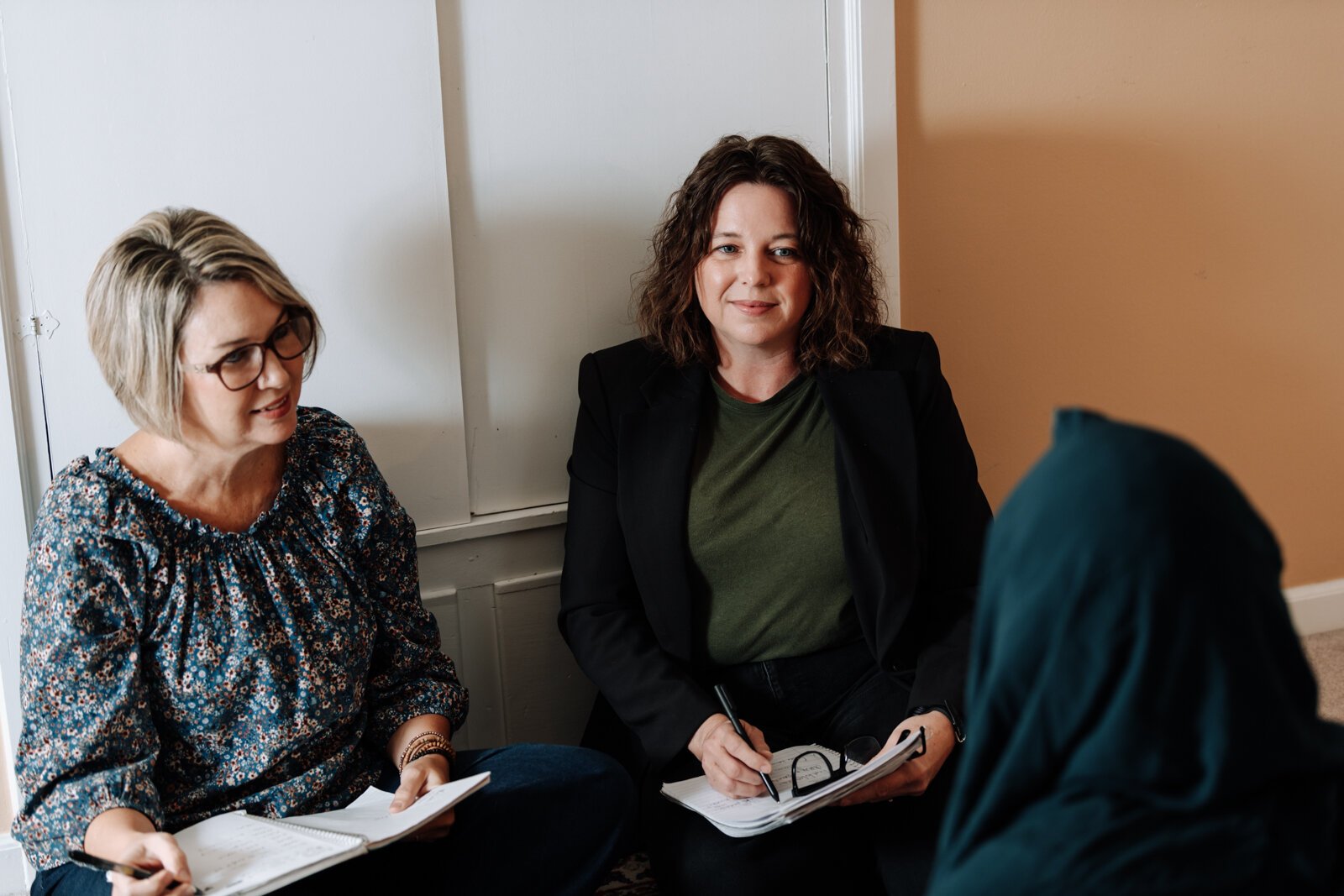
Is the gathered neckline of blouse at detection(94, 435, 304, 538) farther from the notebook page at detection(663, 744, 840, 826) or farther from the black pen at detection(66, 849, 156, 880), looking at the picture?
the notebook page at detection(663, 744, 840, 826)

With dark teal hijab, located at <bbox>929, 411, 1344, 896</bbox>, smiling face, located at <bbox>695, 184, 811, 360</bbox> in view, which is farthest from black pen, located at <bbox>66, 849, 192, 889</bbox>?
smiling face, located at <bbox>695, 184, 811, 360</bbox>

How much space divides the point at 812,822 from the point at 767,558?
1.28 ft

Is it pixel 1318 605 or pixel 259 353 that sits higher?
pixel 259 353

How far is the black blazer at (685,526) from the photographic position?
1.75m

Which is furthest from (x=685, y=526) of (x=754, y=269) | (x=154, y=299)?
(x=154, y=299)

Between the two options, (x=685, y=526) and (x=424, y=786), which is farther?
(x=685, y=526)

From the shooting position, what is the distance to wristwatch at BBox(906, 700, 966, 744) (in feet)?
5.43

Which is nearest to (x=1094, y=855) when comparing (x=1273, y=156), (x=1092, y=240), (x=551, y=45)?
(x=551, y=45)

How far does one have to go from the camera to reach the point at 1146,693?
26.0 inches

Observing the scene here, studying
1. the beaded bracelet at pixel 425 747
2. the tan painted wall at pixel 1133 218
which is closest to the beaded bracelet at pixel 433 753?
the beaded bracelet at pixel 425 747

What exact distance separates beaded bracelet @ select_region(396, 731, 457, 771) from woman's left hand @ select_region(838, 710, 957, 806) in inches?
21.1

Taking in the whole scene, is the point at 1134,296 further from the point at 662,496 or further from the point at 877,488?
the point at 662,496

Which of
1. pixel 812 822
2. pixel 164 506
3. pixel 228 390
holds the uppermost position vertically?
pixel 228 390

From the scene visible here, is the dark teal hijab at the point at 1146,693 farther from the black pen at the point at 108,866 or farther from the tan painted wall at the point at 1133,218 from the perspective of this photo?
the tan painted wall at the point at 1133,218
